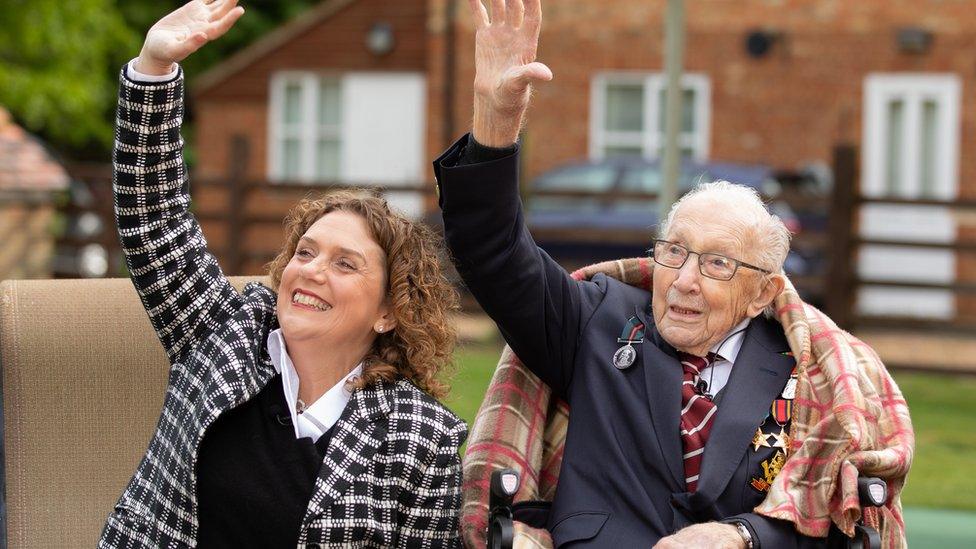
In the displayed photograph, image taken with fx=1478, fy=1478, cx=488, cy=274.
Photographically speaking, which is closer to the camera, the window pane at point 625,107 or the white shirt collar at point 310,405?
the white shirt collar at point 310,405

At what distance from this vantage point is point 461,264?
3.43 m

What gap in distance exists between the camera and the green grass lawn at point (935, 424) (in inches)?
271

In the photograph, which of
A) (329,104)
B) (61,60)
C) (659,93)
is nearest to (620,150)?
(659,93)

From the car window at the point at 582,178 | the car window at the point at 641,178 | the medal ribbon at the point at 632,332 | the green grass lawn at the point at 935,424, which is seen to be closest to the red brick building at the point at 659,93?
the car window at the point at 582,178

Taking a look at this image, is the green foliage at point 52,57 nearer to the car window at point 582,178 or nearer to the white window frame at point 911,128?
the car window at point 582,178

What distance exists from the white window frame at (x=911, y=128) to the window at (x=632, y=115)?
2096mm

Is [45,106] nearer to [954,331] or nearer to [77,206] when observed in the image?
[77,206]

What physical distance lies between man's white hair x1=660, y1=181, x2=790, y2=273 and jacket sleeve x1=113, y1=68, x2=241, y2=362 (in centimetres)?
119

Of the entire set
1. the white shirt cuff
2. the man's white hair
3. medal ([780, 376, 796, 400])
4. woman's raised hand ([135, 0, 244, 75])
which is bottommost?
medal ([780, 376, 796, 400])

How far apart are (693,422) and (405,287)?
0.78 metres

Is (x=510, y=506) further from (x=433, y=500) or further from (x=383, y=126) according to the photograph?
(x=383, y=126)

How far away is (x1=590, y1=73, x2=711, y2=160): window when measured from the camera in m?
18.5

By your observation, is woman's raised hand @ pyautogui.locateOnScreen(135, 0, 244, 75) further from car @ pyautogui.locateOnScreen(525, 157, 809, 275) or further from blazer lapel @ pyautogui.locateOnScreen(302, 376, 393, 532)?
car @ pyautogui.locateOnScreen(525, 157, 809, 275)

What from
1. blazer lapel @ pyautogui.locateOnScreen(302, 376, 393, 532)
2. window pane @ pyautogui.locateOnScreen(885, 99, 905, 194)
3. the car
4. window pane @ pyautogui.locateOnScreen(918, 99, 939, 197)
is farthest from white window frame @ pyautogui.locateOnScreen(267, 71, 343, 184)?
blazer lapel @ pyautogui.locateOnScreen(302, 376, 393, 532)
